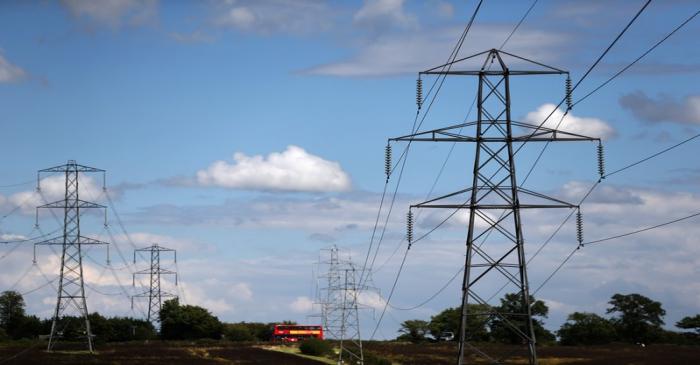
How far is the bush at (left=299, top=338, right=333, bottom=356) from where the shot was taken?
445 ft

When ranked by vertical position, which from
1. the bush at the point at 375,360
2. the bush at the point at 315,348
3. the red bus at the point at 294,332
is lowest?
the bush at the point at 375,360

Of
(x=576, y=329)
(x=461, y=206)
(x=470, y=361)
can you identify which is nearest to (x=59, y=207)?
(x=470, y=361)

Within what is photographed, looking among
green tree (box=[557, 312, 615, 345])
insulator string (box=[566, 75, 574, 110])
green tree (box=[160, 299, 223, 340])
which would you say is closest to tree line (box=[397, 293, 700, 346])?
green tree (box=[557, 312, 615, 345])

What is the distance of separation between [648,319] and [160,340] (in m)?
86.6

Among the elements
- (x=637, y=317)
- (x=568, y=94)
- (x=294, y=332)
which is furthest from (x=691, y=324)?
(x=568, y=94)

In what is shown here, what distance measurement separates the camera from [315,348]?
136 metres

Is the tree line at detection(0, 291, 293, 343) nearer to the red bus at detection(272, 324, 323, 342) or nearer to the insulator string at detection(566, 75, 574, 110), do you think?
the red bus at detection(272, 324, 323, 342)

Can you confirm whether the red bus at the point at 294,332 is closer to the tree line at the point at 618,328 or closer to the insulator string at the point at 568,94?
the tree line at the point at 618,328

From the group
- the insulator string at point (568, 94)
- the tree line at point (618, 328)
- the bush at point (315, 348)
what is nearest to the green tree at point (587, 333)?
the tree line at point (618, 328)

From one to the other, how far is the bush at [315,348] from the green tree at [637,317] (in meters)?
65.2

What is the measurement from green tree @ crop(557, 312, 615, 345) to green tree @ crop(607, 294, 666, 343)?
7.82 ft

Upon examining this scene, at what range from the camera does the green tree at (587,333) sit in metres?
178

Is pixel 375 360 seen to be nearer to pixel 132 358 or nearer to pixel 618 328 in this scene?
pixel 132 358

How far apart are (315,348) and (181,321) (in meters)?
64.4
